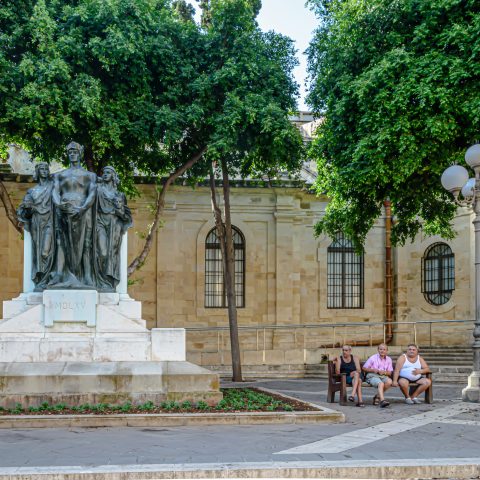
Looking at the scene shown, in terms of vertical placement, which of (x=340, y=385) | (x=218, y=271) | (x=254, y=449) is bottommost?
(x=254, y=449)

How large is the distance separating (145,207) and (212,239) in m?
2.82

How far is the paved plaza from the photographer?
820cm

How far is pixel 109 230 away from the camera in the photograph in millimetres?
14078

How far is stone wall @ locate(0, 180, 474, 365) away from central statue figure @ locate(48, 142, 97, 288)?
14.7 m

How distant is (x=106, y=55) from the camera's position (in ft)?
63.2

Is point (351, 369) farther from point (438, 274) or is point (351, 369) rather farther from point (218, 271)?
point (438, 274)

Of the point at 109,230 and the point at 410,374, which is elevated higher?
the point at 109,230

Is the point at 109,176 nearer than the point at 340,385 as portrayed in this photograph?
Yes

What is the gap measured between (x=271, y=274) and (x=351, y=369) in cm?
1545

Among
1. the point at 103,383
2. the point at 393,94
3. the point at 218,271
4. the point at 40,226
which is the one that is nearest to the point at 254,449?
the point at 103,383

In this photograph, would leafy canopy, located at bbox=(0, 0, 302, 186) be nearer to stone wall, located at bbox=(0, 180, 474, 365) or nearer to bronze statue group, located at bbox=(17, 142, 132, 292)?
bronze statue group, located at bbox=(17, 142, 132, 292)

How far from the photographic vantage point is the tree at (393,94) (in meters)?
17.2

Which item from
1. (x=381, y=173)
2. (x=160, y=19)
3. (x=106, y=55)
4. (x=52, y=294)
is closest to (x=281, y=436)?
(x=52, y=294)

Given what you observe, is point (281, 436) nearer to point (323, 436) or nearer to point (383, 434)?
point (323, 436)
